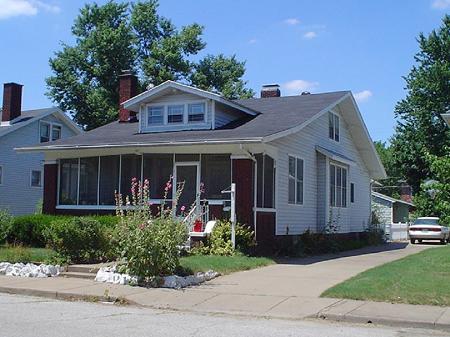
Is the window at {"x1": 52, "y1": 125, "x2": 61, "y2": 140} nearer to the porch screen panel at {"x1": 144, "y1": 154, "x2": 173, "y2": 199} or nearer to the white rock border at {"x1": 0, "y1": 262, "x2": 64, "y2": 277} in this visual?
the porch screen panel at {"x1": 144, "y1": 154, "x2": 173, "y2": 199}

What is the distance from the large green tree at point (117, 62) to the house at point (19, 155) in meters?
11.7

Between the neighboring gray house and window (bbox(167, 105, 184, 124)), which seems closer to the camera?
window (bbox(167, 105, 184, 124))

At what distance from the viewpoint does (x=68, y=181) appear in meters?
22.7

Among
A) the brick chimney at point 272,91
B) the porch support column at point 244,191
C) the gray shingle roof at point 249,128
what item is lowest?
the porch support column at point 244,191

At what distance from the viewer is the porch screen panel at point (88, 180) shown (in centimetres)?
2200

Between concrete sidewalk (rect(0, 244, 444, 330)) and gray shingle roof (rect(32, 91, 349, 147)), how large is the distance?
4754 mm

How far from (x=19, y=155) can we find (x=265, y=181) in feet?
64.4

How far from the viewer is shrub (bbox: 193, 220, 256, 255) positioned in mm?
17750

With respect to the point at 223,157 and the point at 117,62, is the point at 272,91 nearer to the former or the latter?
the point at 223,157

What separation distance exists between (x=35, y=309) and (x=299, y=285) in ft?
18.4

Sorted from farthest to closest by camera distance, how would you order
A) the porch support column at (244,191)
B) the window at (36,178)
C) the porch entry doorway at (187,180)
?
the window at (36,178), the porch entry doorway at (187,180), the porch support column at (244,191)

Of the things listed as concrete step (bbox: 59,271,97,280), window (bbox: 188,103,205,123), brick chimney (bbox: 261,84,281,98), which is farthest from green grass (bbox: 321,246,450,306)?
brick chimney (bbox: 261,84,281,98)

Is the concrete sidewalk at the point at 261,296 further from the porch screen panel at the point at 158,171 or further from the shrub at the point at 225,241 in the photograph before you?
the porch screen panel at the point at 158,171

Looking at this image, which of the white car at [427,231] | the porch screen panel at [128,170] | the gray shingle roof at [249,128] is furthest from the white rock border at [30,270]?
the white car at [427,231]
